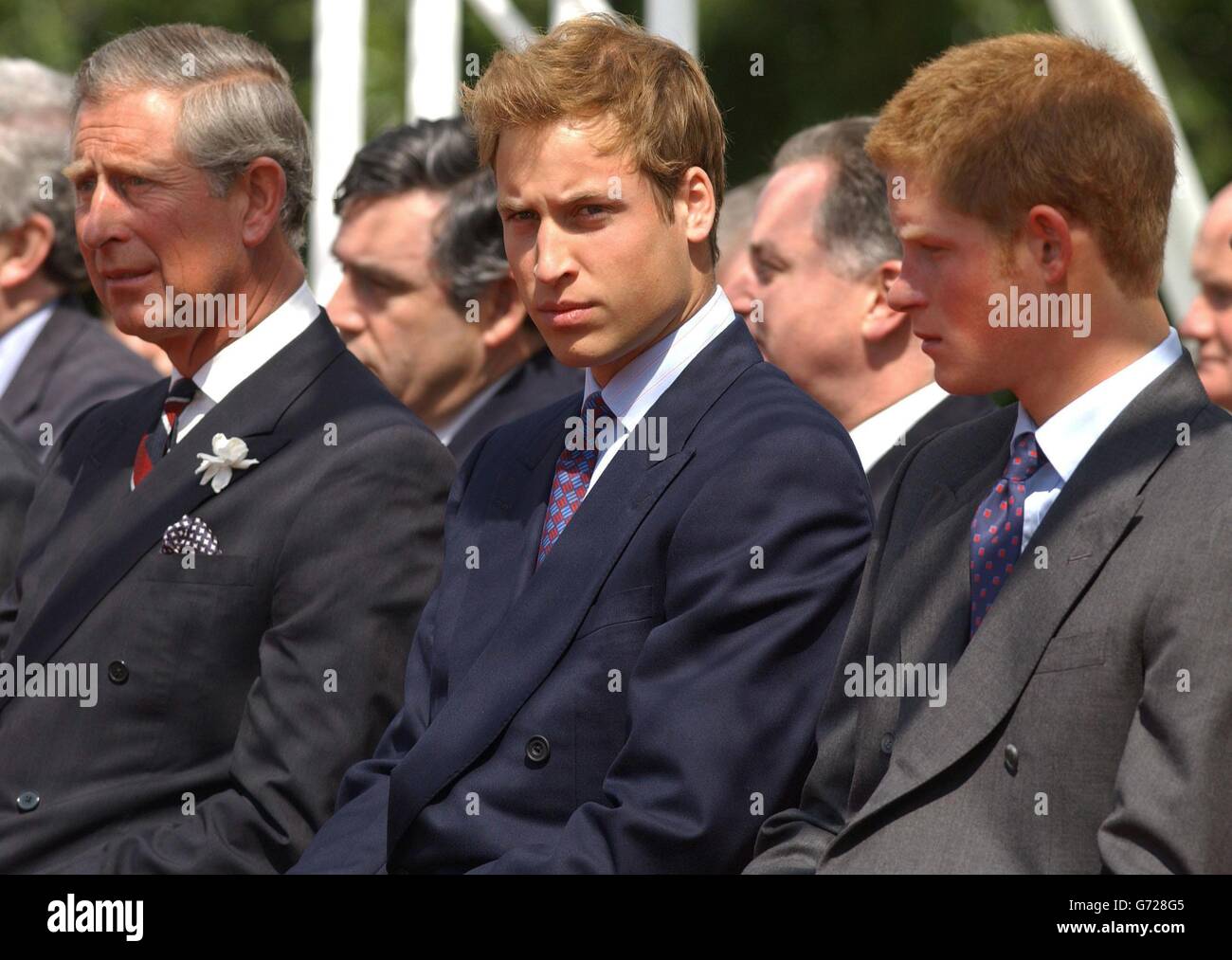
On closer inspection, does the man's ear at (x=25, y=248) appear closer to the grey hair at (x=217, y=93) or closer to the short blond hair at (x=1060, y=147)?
the grey hair at (x=217, y=93)

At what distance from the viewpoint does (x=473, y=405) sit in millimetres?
5258

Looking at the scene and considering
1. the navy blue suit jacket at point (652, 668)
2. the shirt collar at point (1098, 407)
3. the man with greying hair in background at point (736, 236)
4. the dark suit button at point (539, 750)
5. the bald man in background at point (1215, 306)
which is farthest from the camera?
the man with greying hair in background at point (736, 236)

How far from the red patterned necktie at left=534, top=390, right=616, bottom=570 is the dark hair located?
5.44 ft

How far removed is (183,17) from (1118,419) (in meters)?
17.7

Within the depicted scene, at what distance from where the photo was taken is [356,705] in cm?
356

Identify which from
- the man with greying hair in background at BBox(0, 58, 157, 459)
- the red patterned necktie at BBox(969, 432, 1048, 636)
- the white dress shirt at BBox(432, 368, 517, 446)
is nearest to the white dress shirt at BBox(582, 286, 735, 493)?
the red patterned necktie at BBox(969, 432, 1048, 636)

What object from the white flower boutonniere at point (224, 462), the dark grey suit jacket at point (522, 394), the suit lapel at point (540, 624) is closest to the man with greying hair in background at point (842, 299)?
the dark grey suit jacket at point (522, 394)

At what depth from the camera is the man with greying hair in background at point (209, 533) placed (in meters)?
3.51

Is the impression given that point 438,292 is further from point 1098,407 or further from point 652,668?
point 1098,407

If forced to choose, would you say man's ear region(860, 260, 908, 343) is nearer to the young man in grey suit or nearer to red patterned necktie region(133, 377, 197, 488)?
the young man in grey suit

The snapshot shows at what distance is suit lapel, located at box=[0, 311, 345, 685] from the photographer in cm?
371

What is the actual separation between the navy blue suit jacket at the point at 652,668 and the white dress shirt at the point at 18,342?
8.99 ft
